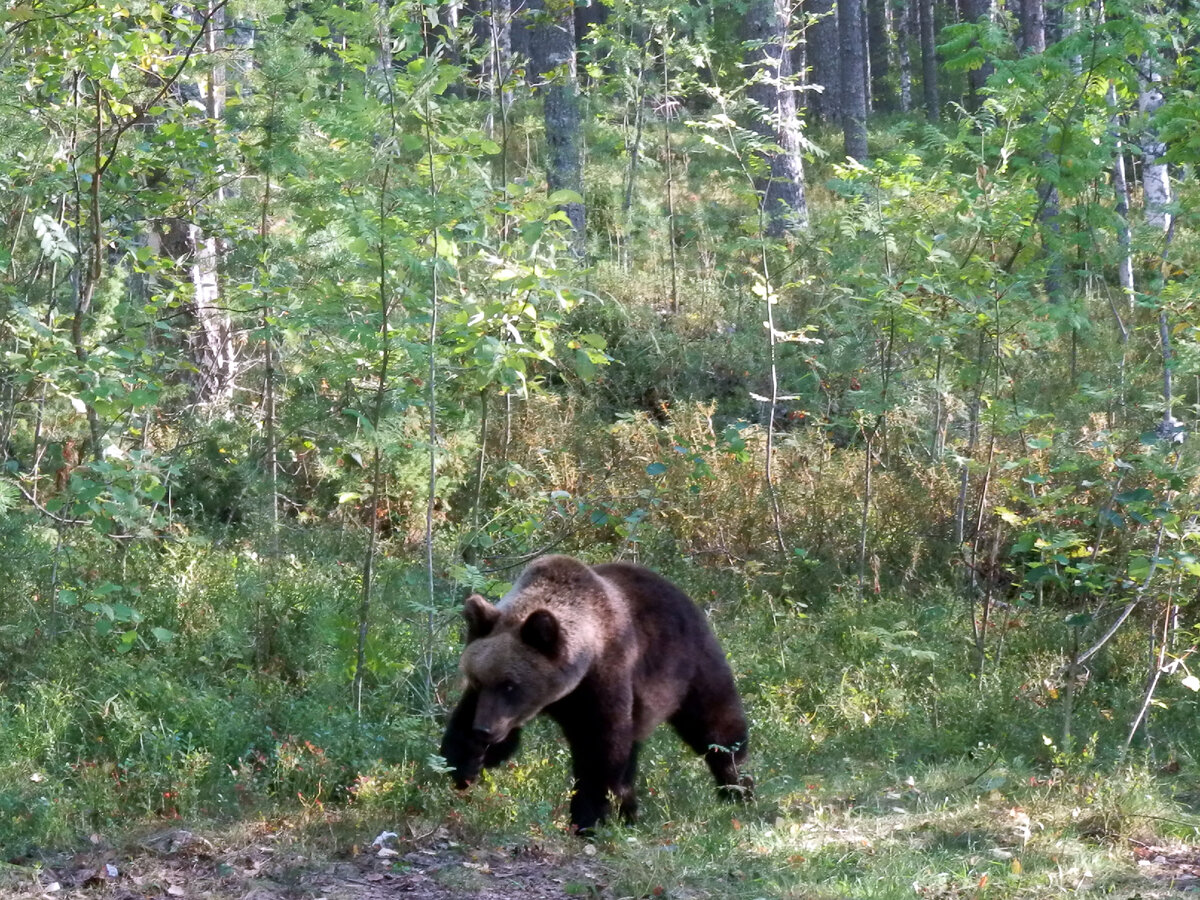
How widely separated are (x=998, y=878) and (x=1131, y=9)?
5579 mm

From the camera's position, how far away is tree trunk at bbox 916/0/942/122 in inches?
1264

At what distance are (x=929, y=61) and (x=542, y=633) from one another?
3105 centimetres

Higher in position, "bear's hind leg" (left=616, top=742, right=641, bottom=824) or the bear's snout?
the bear's snout

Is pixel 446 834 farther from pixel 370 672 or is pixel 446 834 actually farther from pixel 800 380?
pixel 800 380

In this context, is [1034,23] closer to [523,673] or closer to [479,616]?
[479,616]

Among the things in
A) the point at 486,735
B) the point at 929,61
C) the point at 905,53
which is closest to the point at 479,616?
the point at 486,735

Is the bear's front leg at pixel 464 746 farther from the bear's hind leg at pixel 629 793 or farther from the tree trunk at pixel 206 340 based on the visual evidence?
the tree trunk at pixel 206 340

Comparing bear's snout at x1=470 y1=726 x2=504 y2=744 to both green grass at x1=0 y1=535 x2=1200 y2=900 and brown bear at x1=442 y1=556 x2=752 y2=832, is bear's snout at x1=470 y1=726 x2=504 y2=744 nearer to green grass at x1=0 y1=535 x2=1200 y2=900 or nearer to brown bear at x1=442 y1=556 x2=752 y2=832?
brown bear at x1=442 y1=556 x2=752 y2=832

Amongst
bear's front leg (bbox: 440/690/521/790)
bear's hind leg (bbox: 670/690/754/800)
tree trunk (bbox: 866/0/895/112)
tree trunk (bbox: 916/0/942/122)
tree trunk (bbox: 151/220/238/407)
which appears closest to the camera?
bear's front leg (bbox: 440/690/521/790)

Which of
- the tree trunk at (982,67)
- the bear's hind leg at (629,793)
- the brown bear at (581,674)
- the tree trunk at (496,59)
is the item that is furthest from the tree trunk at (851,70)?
the bear's hind leg at (629,793)

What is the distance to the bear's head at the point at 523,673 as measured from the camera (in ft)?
19.9

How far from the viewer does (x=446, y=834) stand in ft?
20.2

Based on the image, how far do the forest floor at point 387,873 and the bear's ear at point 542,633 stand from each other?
3.17 ft

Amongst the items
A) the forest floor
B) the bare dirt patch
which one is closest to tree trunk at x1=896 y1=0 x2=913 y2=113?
the forest floor
